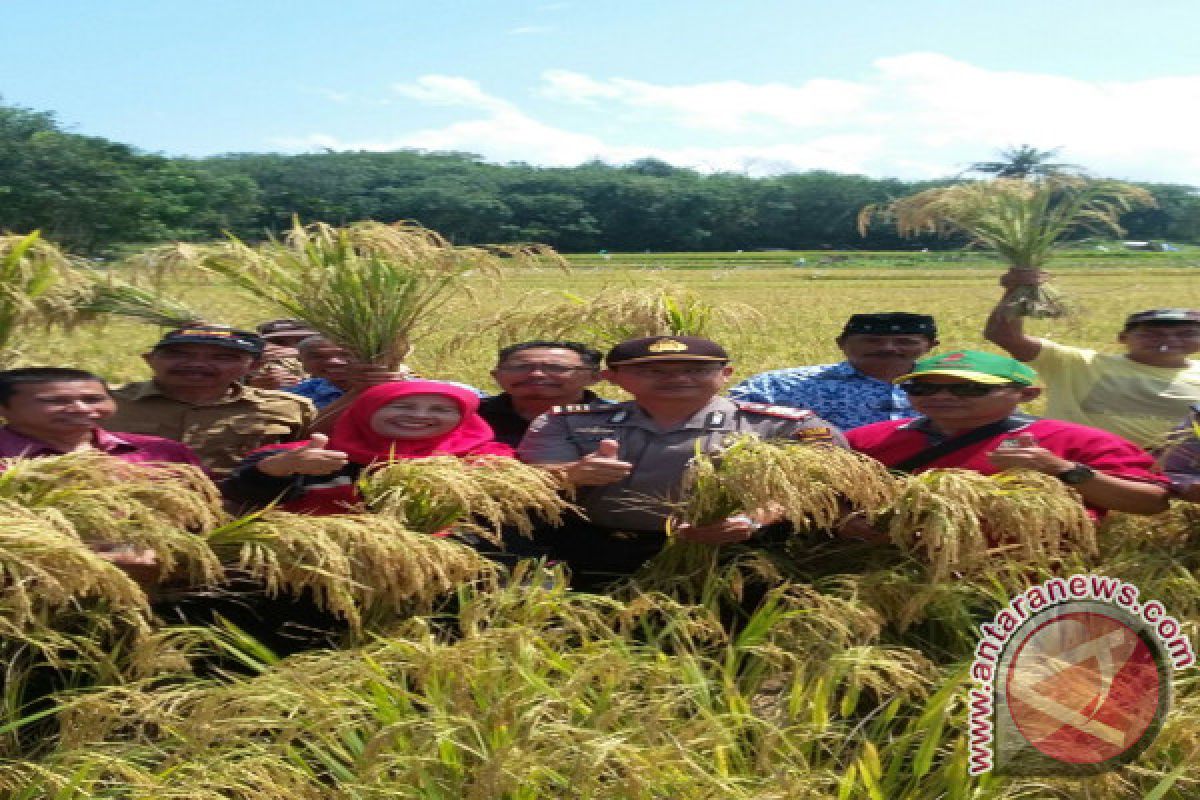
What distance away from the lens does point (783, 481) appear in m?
3.32

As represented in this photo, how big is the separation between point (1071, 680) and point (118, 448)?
298 centimetres

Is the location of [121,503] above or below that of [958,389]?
below

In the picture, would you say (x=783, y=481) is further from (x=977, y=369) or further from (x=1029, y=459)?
(x=977, y=369)

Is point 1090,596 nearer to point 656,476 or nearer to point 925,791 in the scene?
point 925,791

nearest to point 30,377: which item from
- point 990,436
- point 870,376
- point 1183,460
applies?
point 990,436

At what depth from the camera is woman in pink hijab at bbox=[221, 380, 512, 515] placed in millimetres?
3676

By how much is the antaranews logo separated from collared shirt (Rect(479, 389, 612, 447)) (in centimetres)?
207

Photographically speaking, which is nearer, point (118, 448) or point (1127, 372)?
point (118, 448)

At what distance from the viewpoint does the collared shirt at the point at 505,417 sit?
475cm

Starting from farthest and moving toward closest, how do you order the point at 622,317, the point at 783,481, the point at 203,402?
the point at 622,317 < the point at 203,402 < the point at 783,481

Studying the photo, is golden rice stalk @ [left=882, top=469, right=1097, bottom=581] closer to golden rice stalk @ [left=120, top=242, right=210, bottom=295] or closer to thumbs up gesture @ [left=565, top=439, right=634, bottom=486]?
thumbs up gesture @ [left=565, top=439, right=634, bottom=486]

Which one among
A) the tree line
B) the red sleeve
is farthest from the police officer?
the tree line

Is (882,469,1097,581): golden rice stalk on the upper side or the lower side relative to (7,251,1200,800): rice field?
upper

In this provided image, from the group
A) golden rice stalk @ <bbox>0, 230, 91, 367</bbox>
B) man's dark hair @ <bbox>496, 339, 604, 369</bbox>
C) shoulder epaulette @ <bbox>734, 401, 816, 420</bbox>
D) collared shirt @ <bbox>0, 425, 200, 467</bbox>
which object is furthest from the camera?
man's dark hair @ <bbox>496, 339, 604, 369</bbox>
